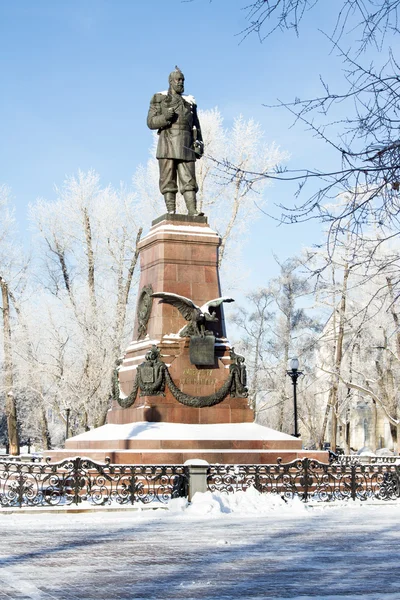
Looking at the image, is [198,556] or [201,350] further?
[201,350]

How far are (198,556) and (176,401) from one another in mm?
9690

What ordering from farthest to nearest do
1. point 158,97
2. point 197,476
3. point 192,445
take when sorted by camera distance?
point 158,97 < point 192,445 < point 197,476

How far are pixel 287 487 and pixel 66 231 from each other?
2471cm

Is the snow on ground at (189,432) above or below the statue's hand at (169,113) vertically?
below

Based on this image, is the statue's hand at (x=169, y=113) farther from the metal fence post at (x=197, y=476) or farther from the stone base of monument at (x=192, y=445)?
the metal fence post at (x=197, y=476)

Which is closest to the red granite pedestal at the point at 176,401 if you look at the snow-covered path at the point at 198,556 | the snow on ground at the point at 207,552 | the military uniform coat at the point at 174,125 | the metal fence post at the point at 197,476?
the military uniform coat at the point at 174,125

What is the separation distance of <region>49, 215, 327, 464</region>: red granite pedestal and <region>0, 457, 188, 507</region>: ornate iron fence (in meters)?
1.37

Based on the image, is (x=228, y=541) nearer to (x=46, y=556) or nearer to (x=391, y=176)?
(x=46, y=556)

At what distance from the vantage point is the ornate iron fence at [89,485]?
16.0m

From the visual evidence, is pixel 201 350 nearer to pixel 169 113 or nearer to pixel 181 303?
pixel 181 303

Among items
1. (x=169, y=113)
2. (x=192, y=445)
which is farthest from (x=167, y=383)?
(x=169, y=113)

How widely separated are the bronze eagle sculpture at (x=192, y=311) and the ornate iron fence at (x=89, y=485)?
12.8 ft

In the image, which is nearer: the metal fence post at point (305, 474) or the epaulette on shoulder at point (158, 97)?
the metal fence post at point (305, 474)

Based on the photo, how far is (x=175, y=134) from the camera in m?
22.3
